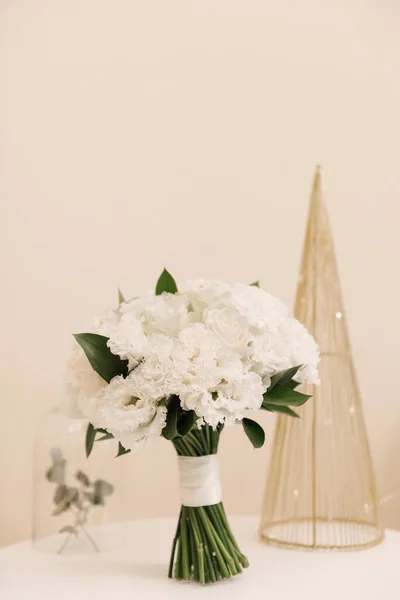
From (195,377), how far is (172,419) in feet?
0.22

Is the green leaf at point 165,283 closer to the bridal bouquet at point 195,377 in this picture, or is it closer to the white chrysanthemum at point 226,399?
the bridal bouquet at point 195,377

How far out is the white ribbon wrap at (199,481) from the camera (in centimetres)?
100

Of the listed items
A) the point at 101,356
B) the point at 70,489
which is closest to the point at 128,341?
the point at 101,356

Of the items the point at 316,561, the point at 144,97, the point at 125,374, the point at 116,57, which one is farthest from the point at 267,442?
the point at 116,57


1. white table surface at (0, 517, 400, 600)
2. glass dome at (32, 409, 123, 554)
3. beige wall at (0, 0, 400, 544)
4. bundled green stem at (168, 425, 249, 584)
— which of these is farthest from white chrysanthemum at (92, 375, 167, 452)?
beige wall at (0, 0, 400, 544)

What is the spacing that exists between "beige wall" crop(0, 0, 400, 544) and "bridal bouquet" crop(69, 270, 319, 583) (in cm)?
56

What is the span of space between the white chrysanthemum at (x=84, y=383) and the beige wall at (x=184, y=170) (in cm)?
54

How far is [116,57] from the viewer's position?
1.61m

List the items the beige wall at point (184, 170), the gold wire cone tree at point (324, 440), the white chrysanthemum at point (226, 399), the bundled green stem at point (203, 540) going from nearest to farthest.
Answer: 1. the white chrysanthemum at point (226, 399)
2. the bundled green stem at point (203, 540)
3. the gold wire cone tree at point (324, 440)
4. the beige wall at point (184, 170)

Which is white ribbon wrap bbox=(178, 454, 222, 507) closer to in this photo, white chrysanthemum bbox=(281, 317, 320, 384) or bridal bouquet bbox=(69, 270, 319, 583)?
bridal bouquet bbox=(69, 270, 319, 583)

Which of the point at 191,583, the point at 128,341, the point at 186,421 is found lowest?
the point at 191,583

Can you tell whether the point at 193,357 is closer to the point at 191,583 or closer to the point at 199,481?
the point at 199,481

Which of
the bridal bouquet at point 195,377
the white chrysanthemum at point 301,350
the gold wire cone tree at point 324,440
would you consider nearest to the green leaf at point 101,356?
the bridal bouquet at point 195,377

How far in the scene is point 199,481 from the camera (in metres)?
1.00
